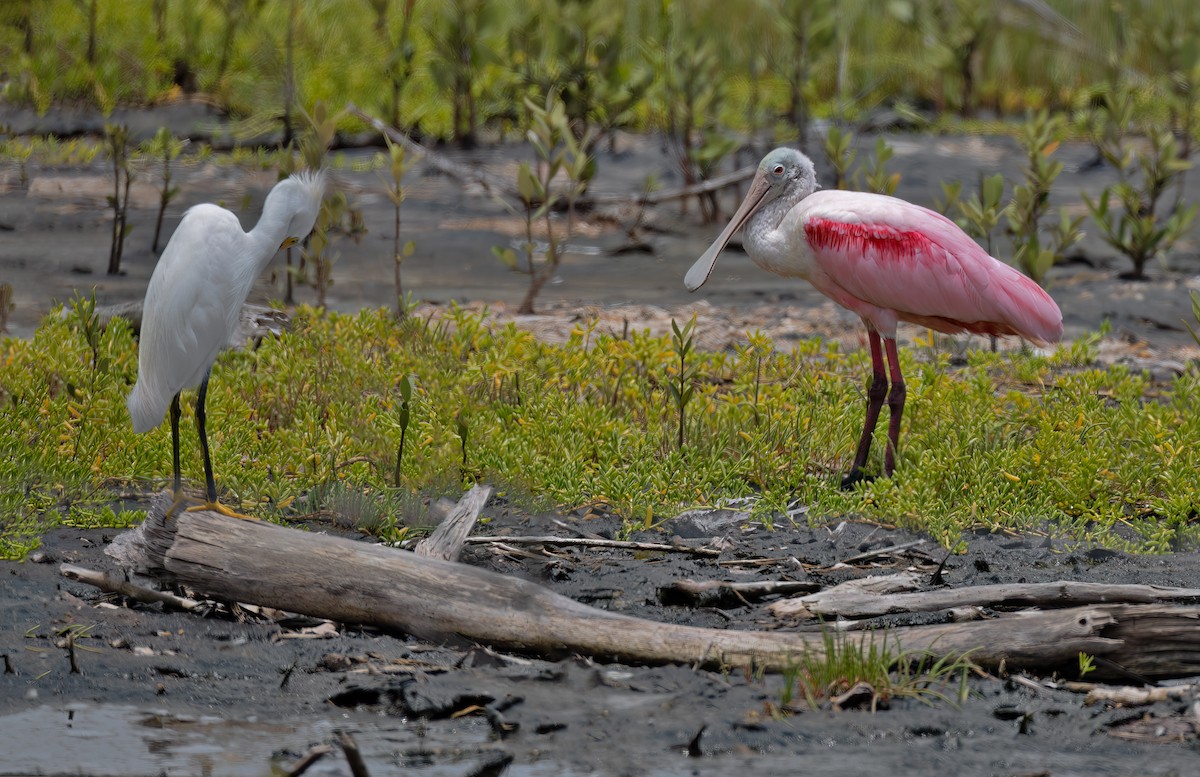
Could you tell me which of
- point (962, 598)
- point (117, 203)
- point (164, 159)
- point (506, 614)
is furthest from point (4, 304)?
point (962, 598)

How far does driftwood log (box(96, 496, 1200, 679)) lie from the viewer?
13.4 feet

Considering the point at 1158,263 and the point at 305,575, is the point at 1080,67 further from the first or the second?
the point at 305,575

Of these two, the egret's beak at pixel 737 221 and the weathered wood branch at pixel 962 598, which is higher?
the egret's beak at pixel 737 221

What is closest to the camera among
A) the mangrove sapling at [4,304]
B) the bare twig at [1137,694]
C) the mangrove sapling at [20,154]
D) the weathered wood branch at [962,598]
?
the bare twig at [1137,694]

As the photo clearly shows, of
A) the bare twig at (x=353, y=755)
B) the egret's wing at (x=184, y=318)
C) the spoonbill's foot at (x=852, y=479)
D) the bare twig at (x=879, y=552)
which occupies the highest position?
the egret's wing at (x=184, y=318)

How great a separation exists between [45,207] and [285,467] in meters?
5.66

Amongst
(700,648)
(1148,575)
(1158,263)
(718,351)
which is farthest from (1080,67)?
(700,648)

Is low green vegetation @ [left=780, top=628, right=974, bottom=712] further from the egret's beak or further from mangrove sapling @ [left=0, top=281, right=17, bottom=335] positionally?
mangrove sapling @ [left=0, top=281, right=17, bottom=335]

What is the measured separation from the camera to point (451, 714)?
13.0 ft

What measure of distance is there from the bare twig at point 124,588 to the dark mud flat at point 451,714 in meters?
0.04

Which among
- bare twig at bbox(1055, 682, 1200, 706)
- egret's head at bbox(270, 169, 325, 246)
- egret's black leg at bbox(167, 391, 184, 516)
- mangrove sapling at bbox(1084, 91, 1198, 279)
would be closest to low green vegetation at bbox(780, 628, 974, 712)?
bare twig at bbox(1055, 682, 1200, 706)

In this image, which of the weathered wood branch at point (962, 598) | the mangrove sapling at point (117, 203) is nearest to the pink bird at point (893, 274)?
the weathered wood branch at point (962, 598)

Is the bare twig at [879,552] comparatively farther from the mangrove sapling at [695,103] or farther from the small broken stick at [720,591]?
the mangrove sapling at [695,103]

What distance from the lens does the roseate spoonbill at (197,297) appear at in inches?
198
